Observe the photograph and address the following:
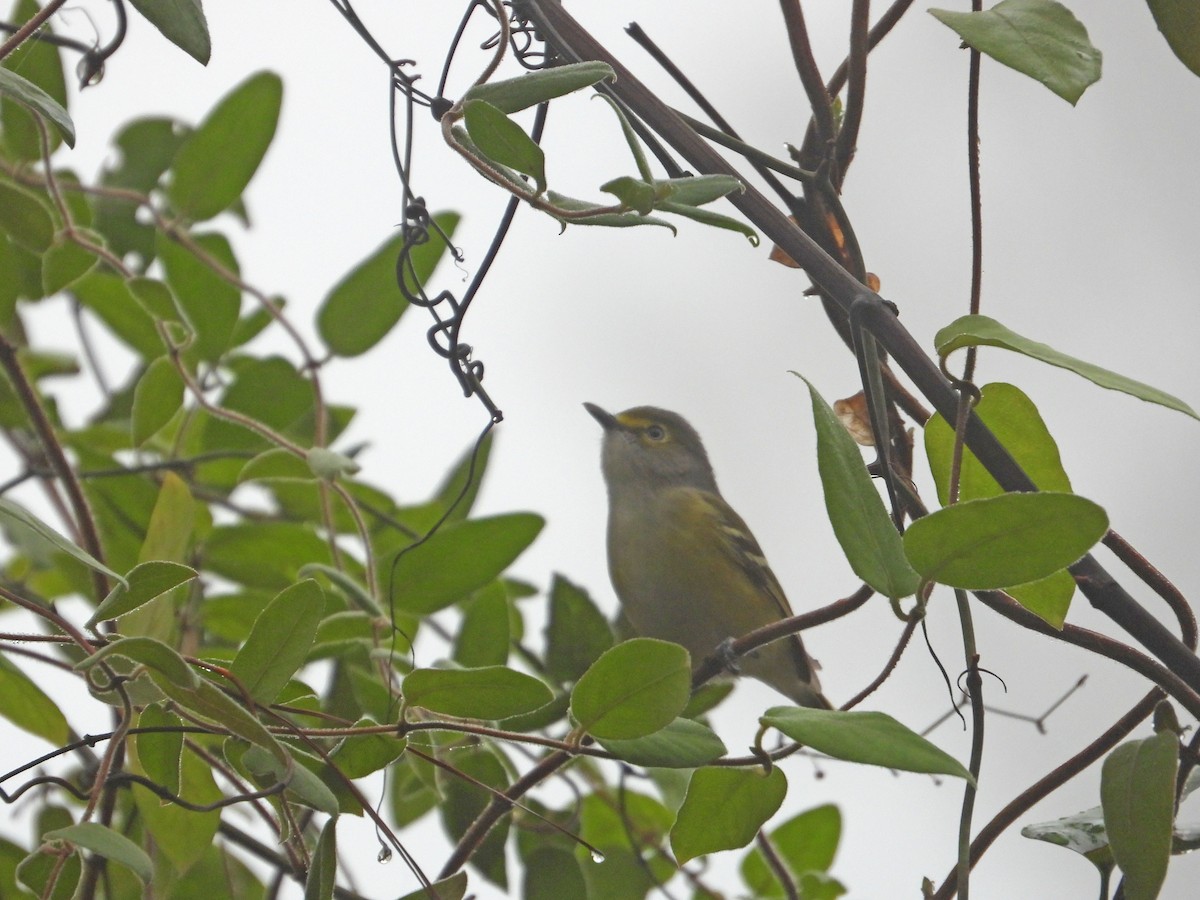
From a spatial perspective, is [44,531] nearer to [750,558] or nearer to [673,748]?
[673,748]

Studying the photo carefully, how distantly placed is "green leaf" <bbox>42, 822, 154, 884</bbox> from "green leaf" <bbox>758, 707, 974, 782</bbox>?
1.36 feet

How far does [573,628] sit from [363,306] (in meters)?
0.57

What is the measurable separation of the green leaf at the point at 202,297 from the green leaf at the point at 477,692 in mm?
1012

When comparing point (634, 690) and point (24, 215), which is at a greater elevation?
point (24, 215)

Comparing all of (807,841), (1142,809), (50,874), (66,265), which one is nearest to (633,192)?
(1142,809)

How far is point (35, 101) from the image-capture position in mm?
906

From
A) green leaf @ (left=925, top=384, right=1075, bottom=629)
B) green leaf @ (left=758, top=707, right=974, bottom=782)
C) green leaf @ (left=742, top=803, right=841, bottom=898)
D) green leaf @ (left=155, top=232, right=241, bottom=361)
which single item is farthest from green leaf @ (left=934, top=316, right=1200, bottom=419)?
green leaf @ (left=742, top=803, right=841, bottom=898)

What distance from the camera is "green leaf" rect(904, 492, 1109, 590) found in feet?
2.56

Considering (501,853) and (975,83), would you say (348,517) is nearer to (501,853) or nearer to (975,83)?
(501,853)

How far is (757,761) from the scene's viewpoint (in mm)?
977

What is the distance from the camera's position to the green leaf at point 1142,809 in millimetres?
916

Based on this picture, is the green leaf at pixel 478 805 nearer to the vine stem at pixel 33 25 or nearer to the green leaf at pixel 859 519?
the green leaf at pixel 859 519

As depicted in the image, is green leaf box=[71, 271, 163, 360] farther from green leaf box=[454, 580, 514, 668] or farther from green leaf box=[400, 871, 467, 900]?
green leaf box=[400, 871, 467, 900]

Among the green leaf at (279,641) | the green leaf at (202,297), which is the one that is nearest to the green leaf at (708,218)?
the green leaf at (279,641)
